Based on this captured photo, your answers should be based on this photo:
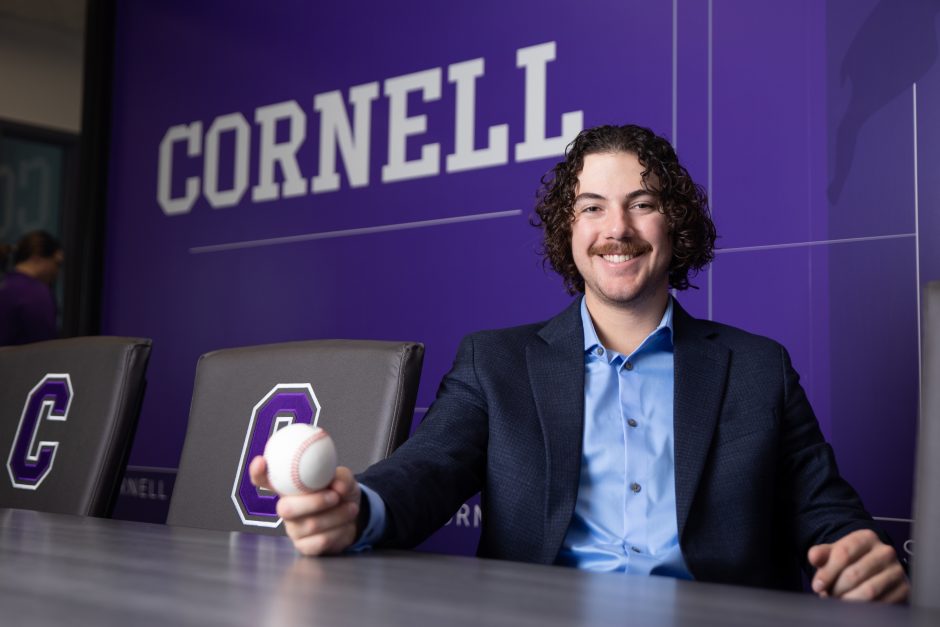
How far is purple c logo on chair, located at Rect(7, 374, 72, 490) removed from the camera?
7.27 feet

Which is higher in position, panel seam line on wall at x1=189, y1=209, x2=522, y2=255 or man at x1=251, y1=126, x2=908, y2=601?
panel seam line on wall at x1=189, y1=209, x2=522, y2=255

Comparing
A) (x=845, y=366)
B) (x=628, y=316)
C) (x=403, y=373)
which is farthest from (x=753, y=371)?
(x=845, y=366)

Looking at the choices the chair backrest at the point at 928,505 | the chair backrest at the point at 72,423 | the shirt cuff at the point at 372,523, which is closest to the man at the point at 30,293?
the chair backrest at the point at 72,423

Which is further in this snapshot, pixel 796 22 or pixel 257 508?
pixel 796 22

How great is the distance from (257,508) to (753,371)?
0.92 metres

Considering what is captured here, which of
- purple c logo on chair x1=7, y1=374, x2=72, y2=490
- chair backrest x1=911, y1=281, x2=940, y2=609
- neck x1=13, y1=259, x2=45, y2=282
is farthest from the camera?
neck x1=13, y1=259, x2=45, y2=282

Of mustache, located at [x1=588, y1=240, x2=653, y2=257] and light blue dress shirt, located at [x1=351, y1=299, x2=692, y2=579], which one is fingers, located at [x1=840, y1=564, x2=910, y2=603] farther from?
mustache, located at [x1=588, y1=240, x2=653, y2=257]

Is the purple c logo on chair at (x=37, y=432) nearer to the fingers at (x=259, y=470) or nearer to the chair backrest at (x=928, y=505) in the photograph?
the fingers at (x=259, y=470)

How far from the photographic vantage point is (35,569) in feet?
3.40

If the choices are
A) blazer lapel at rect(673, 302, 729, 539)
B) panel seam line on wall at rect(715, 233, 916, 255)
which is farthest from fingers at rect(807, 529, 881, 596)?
panel seam line on wall at rect(715, 233, 916, 255)

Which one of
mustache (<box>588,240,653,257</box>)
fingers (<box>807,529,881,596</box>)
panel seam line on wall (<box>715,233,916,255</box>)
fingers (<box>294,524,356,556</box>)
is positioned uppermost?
panel seam line on wall (<box>715,233,916,255</box>)

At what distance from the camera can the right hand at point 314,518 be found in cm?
119

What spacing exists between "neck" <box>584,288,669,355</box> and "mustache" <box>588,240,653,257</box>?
89 millimetres

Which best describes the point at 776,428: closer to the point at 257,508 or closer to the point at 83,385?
the point at 257,508
